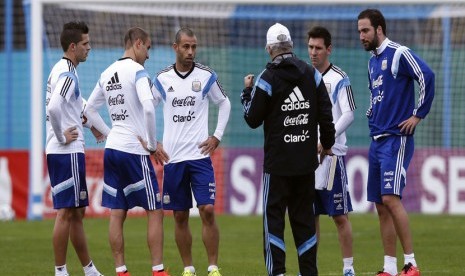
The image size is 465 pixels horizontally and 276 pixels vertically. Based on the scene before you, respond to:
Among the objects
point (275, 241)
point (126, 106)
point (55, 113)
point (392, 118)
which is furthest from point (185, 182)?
point (392, 118)

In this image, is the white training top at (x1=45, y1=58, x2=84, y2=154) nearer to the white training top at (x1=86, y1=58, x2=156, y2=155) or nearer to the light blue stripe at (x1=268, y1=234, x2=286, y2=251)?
the white training top at (x1=86, y1=58, x2=156, y2=155)

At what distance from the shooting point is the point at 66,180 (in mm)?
11000

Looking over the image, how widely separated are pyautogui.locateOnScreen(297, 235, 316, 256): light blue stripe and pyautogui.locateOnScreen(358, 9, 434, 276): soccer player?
136cm

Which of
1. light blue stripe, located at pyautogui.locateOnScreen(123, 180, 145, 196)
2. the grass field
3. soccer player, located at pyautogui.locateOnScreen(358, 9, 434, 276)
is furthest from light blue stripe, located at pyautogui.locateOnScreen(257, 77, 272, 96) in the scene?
the grass field

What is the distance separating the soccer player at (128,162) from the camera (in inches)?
428

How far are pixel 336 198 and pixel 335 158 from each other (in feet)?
1.38

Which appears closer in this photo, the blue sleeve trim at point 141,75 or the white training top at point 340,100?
the blue sleeve trim at point 141,75

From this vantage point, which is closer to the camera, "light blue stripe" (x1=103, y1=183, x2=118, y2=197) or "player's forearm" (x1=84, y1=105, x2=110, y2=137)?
"light blue stripe" (x1=103, y1=183, x2=118, y2=197)

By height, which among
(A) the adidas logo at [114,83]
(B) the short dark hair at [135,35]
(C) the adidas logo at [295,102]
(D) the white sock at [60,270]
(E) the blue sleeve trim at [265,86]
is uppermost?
(B) the short dark hair at [135,35]

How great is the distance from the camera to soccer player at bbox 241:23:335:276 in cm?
967

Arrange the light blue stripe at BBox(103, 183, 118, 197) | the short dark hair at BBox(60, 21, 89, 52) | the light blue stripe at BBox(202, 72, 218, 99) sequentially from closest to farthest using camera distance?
the light blue stripe at BBox(103, 183, 118, 197), the short dark hair at BBox(60, 21, 89, 52), the light blue stripe at BBox(202, 72, 218, 99)

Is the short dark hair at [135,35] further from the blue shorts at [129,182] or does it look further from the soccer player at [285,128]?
the soccer player at [285,128]

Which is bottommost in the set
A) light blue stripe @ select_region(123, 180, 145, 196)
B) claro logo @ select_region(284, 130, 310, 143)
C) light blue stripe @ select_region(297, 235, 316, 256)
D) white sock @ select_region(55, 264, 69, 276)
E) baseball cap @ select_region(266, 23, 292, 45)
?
white sock @ select_region(55, 264, 69, 276)

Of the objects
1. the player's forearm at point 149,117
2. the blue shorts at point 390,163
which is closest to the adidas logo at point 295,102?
the player's forearm at point 149,117
